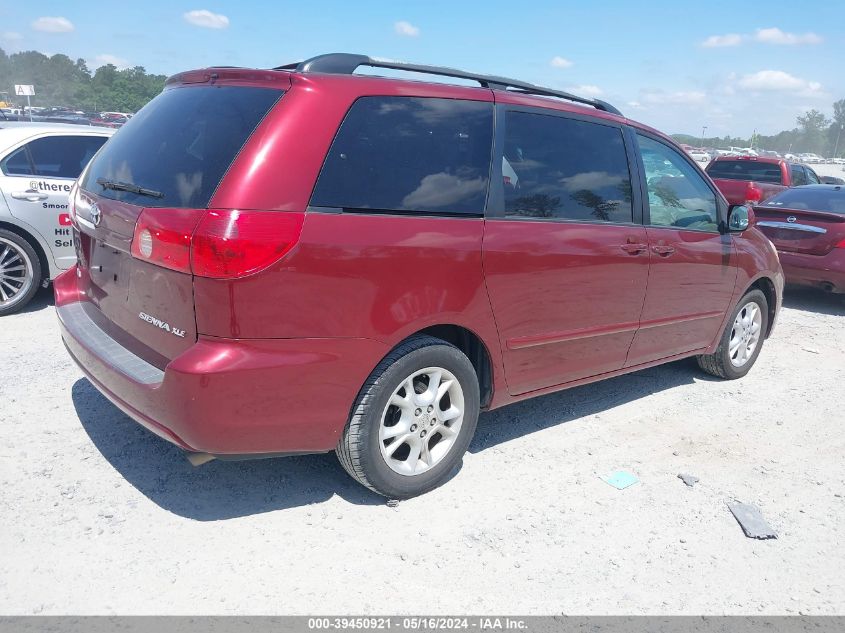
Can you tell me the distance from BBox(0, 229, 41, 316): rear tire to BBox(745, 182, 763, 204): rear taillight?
38.2 ft

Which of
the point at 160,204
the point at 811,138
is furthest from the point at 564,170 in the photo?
the point at 811,138

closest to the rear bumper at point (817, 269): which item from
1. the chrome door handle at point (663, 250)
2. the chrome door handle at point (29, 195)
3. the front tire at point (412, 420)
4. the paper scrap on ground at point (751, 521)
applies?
the chrome door handle at point (663, 250)

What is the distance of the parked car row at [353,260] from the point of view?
8.68 feet

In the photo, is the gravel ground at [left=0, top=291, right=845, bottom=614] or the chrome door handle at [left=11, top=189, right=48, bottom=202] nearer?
the gravel ground at [left=0, top=291, right=845, bottom=614]

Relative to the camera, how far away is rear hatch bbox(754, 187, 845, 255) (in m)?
8.03

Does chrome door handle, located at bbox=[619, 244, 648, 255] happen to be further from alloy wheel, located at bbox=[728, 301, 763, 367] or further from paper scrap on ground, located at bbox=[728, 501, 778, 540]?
alloy wheel, located at bbox=[728, 301, 763, 367]

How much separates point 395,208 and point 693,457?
2402mm

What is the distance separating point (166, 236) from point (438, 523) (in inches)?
68.3

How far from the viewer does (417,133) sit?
10.3ft

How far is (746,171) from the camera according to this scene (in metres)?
14.2

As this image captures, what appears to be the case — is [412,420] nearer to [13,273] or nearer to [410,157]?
[410,157]

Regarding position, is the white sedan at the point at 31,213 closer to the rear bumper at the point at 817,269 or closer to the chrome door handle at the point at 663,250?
the chrome door handle at the point at 663,250

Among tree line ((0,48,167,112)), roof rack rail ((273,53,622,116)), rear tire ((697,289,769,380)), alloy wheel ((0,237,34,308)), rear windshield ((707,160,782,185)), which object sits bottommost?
rear tire ((697,289,769,380))

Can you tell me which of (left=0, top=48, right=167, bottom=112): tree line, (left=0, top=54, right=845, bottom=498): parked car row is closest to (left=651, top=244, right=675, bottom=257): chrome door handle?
(left=0, top=54, right=845, bottom=498): parked car row
